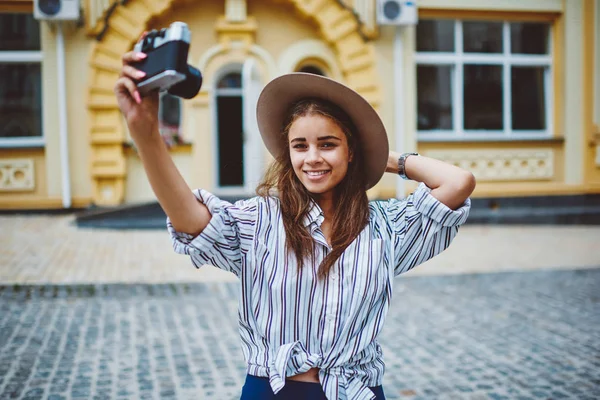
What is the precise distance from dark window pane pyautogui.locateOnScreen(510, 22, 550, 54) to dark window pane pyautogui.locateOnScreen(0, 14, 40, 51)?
9944 millimetres

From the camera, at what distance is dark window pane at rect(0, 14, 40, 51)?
450 inches

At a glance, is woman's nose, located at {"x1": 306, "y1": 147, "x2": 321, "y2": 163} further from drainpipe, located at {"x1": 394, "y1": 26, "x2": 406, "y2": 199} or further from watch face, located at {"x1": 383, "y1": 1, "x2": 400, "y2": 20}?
watch face, located at {"x1": 383, "y1": 1, "x2": 400, "y2": 20}

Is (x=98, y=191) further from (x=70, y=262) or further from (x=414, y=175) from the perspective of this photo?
(x=414, y=175)

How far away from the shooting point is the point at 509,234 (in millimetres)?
10000

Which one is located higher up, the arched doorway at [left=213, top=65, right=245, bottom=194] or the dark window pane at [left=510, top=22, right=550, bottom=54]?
the dark window pane at [left=510, top=22, right=550, bottom=54]

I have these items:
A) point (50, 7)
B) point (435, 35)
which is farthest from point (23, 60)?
point (435, 35)

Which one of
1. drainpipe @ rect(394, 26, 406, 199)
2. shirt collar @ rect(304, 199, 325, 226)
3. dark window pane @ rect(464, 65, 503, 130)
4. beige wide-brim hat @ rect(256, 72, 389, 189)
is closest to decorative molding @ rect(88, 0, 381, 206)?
drainpipe @ rect(394, 26, 406, 199)

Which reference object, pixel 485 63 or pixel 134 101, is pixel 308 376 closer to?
pixel 134 101

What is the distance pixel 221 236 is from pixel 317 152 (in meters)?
0.36

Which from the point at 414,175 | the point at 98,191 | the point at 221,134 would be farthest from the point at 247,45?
the point at 414,175

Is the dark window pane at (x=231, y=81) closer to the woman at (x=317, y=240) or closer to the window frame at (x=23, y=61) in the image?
the window frame at (x=23, y=61)

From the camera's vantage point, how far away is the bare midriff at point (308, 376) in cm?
153

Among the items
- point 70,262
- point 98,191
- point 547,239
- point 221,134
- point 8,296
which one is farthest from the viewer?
point 221,134

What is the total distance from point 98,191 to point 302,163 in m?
10.5
